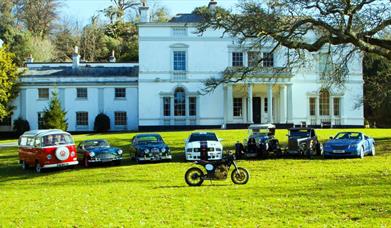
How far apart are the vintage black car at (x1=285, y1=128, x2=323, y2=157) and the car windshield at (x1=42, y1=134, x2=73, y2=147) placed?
10870mm

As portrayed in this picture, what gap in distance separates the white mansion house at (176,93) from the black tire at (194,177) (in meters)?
34.0

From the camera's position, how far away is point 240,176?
16.4 m

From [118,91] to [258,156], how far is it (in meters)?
29.5

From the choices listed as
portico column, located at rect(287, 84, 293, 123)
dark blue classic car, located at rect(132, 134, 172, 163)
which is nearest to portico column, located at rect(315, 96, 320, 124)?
portico column, located at rect(287, 84, 293, 123)

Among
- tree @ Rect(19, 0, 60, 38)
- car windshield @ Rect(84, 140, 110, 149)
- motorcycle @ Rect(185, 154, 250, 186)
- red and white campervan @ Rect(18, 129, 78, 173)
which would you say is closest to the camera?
motorcycle @ Rect(185, 154, 250, 186)

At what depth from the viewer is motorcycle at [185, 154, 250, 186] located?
15.9 meters

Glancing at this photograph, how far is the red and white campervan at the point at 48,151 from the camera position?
23.5 m

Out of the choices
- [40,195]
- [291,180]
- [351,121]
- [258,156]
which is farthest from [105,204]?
[351,121]

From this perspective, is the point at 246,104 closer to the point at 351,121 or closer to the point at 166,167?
the point at 351,121

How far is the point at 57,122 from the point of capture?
137 feet

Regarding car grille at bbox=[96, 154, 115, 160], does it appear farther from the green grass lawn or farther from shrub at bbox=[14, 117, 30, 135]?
shrub at bbox=[14, 117, 30, 135]

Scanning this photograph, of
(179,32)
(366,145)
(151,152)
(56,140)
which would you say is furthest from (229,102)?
(56,140)

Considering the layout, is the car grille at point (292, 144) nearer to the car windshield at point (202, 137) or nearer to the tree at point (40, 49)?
the car windshield at point (202, 137)

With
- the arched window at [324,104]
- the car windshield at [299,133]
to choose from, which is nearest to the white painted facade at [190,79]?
the arched window at [324,104]
